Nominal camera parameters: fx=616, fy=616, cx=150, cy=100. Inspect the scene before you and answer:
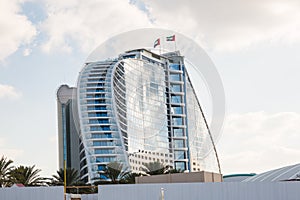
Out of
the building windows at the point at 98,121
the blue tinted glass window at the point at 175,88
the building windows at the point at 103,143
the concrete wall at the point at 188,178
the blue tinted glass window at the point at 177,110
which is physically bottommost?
the concrete wall at the point at 188,178

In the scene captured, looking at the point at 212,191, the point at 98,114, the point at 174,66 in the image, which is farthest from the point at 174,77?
the point at 212,191

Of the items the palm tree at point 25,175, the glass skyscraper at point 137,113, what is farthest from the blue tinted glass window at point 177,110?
the palm tree at point 25,175

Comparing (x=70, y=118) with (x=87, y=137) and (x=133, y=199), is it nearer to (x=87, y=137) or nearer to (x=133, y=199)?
(x=87, y=137)

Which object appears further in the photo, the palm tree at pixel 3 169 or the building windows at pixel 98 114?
the building windows at pixel 98 114

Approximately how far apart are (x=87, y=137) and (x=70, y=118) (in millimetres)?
43744

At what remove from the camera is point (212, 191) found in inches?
1212

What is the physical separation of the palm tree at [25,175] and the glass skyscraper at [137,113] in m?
37.2

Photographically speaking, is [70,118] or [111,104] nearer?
[111,104]

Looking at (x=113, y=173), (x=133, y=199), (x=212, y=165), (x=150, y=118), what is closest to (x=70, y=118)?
(x=212, y=165)

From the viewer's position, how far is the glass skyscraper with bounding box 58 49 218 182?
351ft

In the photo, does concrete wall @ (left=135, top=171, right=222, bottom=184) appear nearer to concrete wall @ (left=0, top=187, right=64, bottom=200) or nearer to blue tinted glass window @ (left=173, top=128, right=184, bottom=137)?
concrete wall @ (left=0, top=187, right=64, bottom=200)

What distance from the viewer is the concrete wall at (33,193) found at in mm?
34156

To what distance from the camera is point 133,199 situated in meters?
33.0

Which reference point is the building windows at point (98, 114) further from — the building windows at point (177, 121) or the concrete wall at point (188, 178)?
the concrete wall at point (188, 178)
